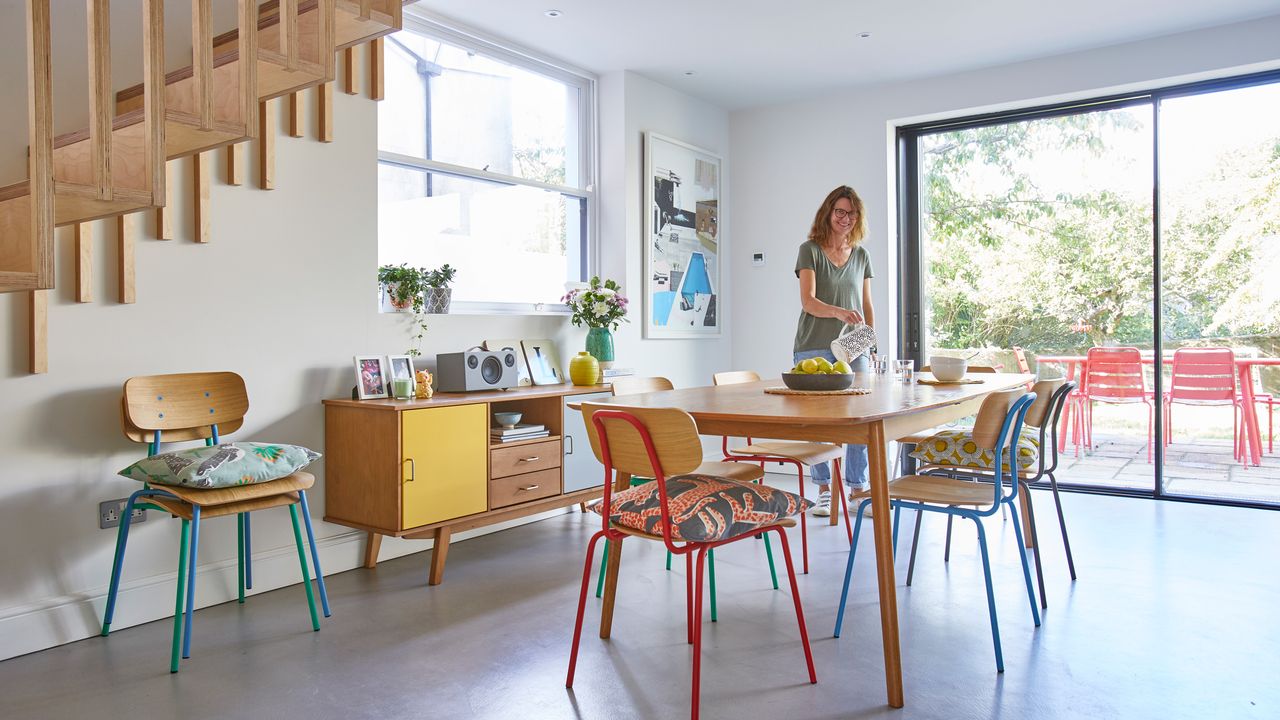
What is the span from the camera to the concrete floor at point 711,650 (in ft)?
7.20

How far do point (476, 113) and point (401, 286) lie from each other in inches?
44.9

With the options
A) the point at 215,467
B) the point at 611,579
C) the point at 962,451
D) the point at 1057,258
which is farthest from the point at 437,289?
the point at 1057,258

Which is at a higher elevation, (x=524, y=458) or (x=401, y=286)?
(x=401, y=286)

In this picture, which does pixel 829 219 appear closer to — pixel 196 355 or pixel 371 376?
pixel 371 376

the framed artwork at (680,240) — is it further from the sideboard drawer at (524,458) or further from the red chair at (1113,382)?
the red chair at (1113,382)

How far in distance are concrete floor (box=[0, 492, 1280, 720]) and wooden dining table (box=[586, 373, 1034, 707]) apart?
21 centimetres

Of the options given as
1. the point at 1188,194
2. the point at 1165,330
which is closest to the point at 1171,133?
the point at 1188,194

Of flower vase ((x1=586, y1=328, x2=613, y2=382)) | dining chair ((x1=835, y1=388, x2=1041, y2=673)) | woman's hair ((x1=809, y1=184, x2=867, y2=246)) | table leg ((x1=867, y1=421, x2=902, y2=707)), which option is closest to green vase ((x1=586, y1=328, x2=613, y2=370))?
flower vase ((x1=586, y1=328, x2=613, y2=382))

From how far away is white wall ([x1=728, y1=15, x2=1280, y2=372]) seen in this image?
4.59m

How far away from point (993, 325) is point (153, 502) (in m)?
4.71

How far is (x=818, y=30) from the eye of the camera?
4457 mm

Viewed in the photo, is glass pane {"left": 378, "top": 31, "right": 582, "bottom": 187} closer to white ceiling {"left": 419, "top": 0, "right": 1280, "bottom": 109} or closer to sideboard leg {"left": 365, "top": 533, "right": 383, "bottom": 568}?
white ceiling {"left": 419, "top": 0, "right": 1280, "bottom": 109}

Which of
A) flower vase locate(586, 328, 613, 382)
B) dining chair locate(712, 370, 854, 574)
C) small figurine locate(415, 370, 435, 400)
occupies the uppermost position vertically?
flower vase locate(586, 328, 613, 382)

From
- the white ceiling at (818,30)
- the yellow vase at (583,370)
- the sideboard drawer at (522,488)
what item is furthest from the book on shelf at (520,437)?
the white ceiling at (818,30)
